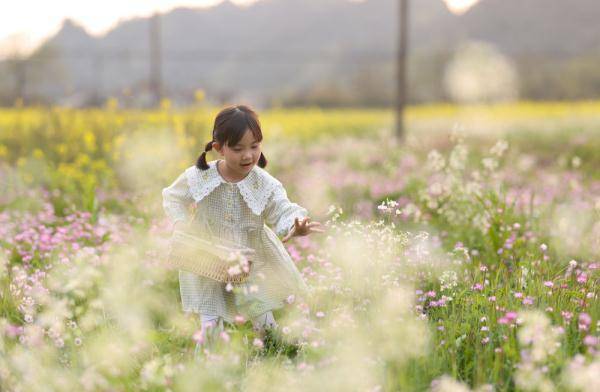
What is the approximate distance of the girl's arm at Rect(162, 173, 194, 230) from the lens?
3.64 metres

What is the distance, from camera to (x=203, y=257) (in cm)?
325

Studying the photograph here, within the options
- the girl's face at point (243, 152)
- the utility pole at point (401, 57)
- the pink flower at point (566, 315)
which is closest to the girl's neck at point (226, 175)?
the girl's face at point (243, 152)

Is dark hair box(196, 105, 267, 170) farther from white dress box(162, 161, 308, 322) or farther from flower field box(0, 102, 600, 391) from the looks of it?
flower field box(0, 102, 600, 391)

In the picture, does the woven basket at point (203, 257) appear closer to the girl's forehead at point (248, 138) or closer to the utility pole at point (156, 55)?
the girl's forehead at point (248, 138)

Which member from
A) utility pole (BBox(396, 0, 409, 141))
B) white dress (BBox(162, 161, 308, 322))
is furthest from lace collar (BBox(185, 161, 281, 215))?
utility pole (BBox(396, 0, 409, 141))

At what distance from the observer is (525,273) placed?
3646 mm

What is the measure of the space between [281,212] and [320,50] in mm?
106175

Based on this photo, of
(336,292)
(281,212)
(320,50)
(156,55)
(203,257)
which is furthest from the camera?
(320,50)

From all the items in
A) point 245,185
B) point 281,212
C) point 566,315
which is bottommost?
point 566,315

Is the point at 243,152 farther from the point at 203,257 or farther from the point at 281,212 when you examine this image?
the point at 203,257

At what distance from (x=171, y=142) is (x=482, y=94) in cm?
2608

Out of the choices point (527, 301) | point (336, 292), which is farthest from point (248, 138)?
point (527, 301)

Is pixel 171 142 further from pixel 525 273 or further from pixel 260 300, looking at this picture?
pixel 525 273

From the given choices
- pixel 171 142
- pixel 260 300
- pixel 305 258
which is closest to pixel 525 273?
pixel 260 300
